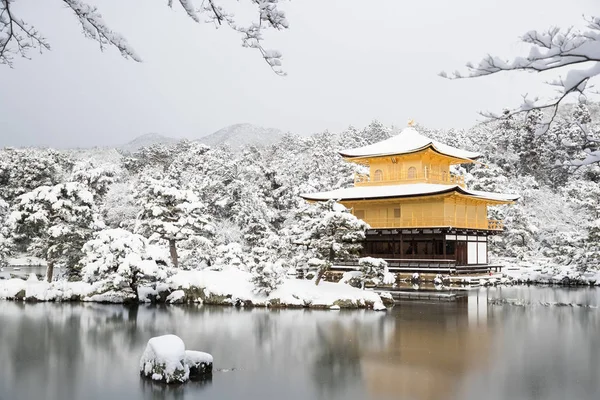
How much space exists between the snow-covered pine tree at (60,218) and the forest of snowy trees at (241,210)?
0.05 m

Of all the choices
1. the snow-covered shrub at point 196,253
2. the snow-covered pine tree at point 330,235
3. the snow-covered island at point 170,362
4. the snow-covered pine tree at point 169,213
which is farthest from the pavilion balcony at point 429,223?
the snow-covered island at point 170,362

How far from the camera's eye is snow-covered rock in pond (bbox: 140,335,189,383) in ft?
30.3

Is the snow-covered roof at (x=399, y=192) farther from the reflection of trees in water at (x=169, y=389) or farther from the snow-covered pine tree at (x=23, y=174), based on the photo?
the snow-covered pine tree at (x=23, y=174)

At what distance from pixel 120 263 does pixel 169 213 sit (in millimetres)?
5410

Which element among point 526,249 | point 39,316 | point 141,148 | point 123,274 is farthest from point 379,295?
point 141,148

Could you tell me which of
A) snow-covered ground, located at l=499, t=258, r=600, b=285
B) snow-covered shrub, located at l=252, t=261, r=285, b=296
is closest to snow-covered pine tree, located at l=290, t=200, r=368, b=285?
snow-covered shrub, located at l=252, t=261, r=285, b=296

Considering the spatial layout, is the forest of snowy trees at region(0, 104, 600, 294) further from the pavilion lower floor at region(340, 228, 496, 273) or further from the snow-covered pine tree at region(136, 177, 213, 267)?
the pavilion lower floor at region(340, 228, 496, 273)

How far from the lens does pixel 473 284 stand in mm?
27562

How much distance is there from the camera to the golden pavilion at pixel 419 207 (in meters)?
28.3

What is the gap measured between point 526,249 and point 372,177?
502 inches

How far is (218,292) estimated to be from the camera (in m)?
20.2

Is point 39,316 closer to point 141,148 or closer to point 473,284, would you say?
point 473,284

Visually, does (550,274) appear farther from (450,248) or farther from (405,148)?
(405,148)

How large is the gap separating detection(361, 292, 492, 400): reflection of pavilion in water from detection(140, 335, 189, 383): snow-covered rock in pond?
315 centimetres
